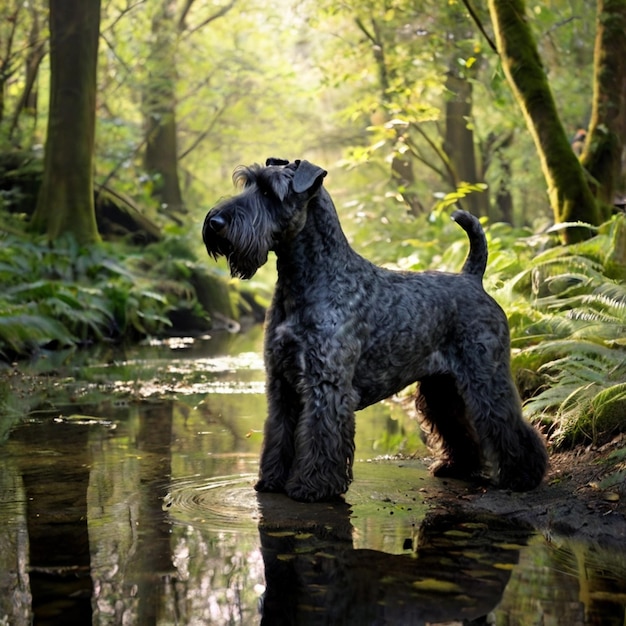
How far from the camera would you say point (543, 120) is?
370 inches

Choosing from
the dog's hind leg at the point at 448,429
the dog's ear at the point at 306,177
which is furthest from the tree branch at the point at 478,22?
the dog's ear at the point at 306,177

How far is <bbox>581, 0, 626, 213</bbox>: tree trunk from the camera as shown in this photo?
32.3 feet

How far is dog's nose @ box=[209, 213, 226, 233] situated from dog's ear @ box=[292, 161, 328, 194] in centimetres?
46

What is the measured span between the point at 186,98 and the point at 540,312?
23.6 metres

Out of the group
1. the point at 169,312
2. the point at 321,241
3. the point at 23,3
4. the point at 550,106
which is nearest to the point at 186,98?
the point at 23,3

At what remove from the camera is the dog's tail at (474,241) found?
19.4 feet

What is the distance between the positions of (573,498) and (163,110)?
951 inches

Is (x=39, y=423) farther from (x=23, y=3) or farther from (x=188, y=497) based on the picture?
(x=23, y=3)

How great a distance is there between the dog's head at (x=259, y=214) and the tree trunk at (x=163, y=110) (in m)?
19.8

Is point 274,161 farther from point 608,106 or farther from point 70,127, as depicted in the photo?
point 70,127

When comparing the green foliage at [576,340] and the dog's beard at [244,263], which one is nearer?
the dog's beard at [244,263]

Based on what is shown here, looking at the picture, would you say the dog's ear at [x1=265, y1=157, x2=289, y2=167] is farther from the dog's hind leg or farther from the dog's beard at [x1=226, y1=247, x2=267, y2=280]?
the dog's hind leg

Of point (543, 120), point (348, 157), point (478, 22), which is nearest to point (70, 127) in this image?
point (348, 157)

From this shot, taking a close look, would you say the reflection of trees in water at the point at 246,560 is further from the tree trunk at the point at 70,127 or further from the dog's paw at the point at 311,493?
the tree trunk at the point at 70,127
